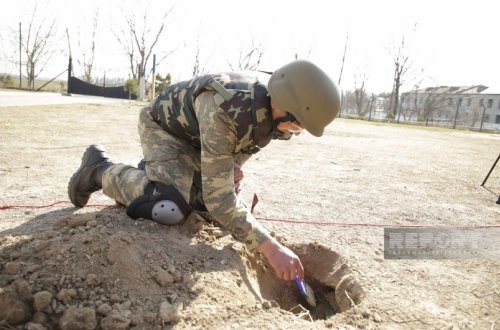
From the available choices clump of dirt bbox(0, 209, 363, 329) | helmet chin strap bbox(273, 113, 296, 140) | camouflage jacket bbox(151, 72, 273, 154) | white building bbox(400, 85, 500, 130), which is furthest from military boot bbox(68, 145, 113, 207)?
white building bbox(400, 85, 500, 130)

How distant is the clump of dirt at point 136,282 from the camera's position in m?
1.40

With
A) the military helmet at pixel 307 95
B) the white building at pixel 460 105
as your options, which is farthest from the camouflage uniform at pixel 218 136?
the white building at pixel 460 105

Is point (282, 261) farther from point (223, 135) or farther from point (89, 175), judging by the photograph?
point (89, 175)

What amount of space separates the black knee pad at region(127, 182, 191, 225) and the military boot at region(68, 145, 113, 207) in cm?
51

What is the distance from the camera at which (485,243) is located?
281cm

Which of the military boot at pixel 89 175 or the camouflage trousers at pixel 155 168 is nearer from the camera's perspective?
the camouflage trousers at pixel 155 168

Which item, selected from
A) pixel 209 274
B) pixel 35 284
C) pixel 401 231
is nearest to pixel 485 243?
pixel 401 231

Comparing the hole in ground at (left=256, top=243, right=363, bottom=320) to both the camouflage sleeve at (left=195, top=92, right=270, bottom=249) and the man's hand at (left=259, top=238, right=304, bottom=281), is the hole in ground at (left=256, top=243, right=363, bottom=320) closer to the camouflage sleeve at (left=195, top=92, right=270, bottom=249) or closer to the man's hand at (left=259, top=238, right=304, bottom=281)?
the man's hand at (left=259, top=238, right=304, bottom=281)

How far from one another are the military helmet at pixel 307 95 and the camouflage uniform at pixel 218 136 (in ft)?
0.45

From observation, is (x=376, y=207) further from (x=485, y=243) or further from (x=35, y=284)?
(x=35, y=284)

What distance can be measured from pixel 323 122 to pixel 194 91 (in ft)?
2.24

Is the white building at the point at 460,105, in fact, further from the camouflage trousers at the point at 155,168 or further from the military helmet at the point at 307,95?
the military helmet at the point at 307,95

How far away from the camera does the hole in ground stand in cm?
203

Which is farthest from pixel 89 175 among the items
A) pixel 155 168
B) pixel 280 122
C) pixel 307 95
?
pixel 307 95
